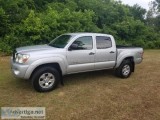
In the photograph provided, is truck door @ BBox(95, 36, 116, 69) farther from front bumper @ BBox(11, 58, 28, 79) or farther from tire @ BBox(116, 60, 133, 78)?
front bumper @ BBox(11, 58, 28, 79)

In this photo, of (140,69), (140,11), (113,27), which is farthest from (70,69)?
(140,11)

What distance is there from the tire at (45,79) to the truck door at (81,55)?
52 cm

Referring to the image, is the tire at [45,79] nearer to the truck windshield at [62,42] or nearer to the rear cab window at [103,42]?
the truck windshield at [62,42]

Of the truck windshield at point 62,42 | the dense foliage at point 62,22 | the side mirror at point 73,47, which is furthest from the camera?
the dense foliage at point 62,22

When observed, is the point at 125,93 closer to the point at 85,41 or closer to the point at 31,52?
the point at 85,41

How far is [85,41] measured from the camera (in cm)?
712

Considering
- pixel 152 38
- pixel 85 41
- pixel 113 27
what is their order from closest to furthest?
pixel 85 41 → pixel 113 27 → pixel 152 38

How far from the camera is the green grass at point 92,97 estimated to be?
511 cm

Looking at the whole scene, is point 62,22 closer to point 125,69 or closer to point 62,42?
A: point 125,69

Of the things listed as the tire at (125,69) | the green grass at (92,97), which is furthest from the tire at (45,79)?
the tire at (125,69)

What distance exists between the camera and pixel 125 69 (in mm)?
8242

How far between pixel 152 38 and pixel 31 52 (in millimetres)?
16557

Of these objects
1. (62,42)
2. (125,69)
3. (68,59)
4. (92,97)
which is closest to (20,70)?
(68,59)

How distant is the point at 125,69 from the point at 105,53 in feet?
4.14
